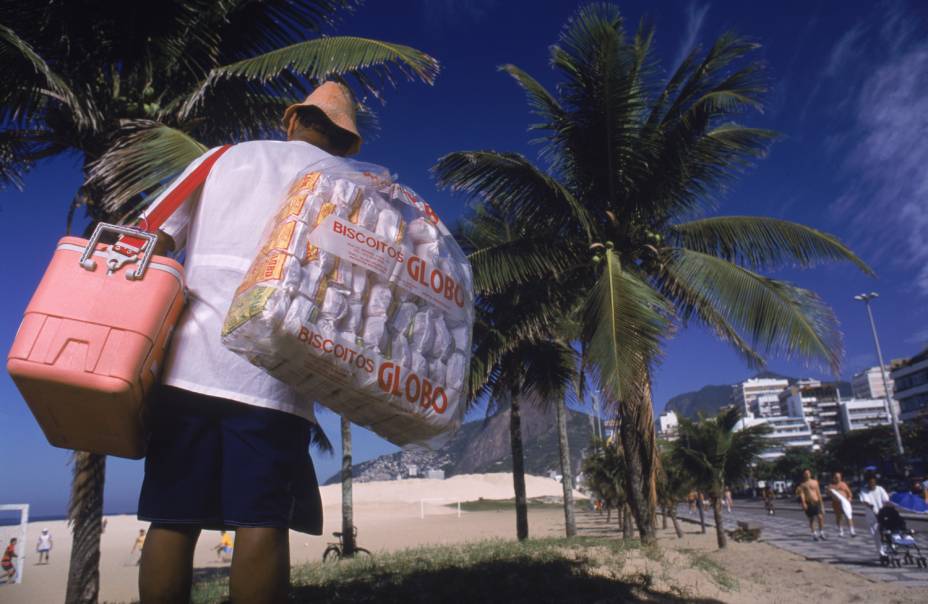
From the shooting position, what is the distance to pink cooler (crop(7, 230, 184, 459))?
4.08 feet

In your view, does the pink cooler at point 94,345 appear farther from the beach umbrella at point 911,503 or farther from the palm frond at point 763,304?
the beach umbrella at point 911,503

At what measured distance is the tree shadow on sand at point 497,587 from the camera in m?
4.73

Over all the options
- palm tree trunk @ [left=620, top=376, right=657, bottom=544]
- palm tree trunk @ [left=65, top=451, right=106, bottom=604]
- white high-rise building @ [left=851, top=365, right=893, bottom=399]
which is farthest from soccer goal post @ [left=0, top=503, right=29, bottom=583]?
white high-rise building @ [left=851, top=365, right=893, bottom=399]

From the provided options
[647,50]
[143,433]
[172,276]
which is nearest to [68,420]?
[143,433]

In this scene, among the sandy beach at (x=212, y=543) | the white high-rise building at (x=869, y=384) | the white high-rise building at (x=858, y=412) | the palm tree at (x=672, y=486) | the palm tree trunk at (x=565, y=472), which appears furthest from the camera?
the white high-rise building at (x=869, y=384)

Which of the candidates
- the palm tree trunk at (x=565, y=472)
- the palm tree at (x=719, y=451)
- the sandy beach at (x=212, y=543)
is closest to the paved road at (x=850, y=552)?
the palm tree at (x=719, y=451)

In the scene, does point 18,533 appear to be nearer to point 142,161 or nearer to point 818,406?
point 142,161

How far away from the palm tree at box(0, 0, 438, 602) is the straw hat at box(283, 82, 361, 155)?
2791 mm

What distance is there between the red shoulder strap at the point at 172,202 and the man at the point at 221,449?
4 cm

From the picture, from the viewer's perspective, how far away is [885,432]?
59156 mm

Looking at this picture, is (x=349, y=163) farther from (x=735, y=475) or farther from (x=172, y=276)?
(x=735, y=475)

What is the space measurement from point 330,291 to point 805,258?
7869mm

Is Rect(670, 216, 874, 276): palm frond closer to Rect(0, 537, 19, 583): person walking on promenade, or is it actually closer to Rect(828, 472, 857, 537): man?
Rect(828, 472, 857, 537): man

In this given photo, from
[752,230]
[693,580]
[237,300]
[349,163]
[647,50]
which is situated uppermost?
[647,50]
